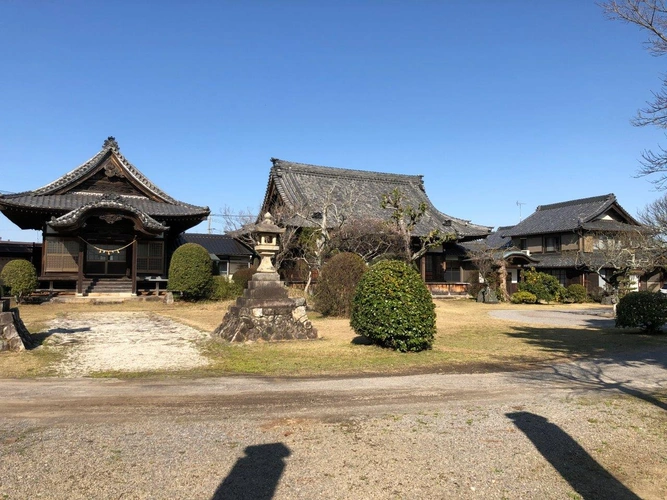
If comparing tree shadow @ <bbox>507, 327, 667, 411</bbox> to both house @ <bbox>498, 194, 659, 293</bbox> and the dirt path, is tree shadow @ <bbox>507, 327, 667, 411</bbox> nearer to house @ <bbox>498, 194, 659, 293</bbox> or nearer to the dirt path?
the dirt path

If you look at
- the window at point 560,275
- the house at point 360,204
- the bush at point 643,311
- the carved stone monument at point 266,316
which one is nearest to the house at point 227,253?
the house at point 360,204

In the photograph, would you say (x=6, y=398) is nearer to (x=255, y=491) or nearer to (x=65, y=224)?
(x=255, y=491)

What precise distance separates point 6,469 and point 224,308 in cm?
1715

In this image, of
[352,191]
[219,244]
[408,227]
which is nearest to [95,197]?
[219,244]

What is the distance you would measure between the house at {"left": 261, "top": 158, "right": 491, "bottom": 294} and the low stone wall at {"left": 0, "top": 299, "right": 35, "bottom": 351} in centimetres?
1804

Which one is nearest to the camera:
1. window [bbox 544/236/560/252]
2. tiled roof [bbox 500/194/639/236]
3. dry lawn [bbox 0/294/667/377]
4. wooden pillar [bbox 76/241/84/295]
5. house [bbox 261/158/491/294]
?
dry lawn [bbox 0/294/667/377]

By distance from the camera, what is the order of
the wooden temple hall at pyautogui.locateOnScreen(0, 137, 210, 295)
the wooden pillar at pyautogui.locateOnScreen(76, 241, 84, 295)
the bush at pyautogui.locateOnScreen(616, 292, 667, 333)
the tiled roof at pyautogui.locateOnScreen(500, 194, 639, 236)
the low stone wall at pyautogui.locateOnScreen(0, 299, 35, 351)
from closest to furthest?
the low stone wall at pyautogui.locateOnScreen(0, 299, 35, 351)
the bush at pyautogui.locateOnScreen(616, 292, 667, 333)
the wooden pillar at pyautogui.locateOnScreen(76, 241, 84, 295)
the wooden temple hall at pyautogui.locateOnScreen(0, 137, 210, 295)
the tiled roof at pyautogui.locateOnScreen(500, 194, 639, 236)

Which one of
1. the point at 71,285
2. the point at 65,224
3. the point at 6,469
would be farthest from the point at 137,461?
the point at 71,285

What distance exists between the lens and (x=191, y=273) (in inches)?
853

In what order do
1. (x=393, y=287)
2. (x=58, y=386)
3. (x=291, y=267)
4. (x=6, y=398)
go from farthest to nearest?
(x=291, y=267) → (x=393, y=287) → (x=58, y=386) → (x=6, y=398)

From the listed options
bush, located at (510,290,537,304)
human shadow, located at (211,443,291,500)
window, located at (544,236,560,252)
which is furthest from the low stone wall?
window, located at (544,236,560,252)

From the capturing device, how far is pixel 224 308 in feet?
67.5

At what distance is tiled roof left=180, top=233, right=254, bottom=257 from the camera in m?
30.9

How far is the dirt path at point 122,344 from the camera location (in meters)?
8.02
